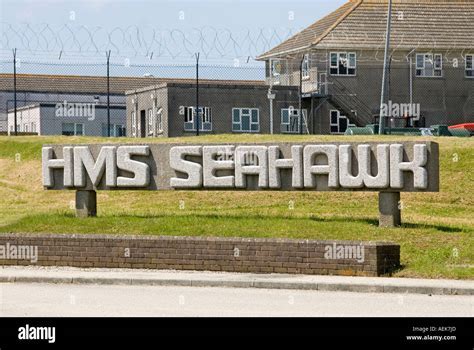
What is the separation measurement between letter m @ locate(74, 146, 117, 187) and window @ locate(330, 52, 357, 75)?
37.2m

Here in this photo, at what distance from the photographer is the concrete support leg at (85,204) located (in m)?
25.8

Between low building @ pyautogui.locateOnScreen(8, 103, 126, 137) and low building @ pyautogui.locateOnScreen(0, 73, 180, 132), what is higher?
low building @ pyautogui.locateOnScreen(0, 73, 180, 132)

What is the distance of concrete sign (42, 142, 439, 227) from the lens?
915 inches

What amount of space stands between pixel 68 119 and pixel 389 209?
4493 centimetres

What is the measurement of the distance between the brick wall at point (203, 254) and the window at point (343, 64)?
1615 inches

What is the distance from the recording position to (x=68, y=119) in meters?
66.7

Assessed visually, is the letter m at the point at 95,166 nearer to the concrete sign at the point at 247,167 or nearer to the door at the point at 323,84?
the concrete sign at the point at 247,167

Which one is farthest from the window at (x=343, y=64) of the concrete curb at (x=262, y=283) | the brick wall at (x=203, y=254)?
the concrete curb at (x=262, y=283)

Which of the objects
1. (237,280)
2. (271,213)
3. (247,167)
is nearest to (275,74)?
(271,213)

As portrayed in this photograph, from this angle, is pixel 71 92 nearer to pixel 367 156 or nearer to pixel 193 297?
pixel 367 156

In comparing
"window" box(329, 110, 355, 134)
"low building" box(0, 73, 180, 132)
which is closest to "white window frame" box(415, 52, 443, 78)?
"window" box(329, 110, 355, 134)

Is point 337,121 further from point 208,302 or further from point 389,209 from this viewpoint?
point 208,302

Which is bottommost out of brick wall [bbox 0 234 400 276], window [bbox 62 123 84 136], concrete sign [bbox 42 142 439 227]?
brick wall [bbox 0 234 400 276]

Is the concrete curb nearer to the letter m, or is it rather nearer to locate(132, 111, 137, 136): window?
the letter m
